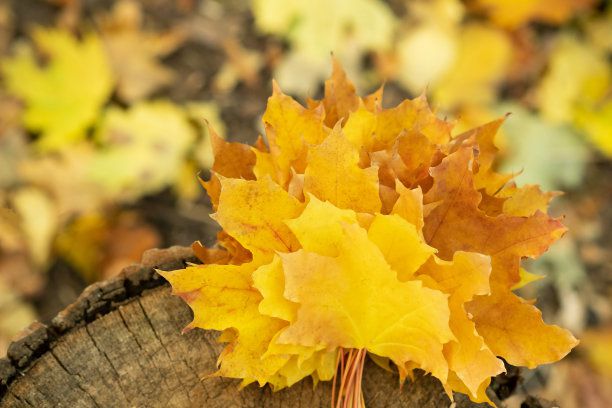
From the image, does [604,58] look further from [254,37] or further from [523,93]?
[254,37]

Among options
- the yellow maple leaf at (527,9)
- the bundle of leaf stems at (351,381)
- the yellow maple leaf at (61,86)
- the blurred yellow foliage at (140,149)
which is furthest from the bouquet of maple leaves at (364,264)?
the yellow maple leaf at (527,9)

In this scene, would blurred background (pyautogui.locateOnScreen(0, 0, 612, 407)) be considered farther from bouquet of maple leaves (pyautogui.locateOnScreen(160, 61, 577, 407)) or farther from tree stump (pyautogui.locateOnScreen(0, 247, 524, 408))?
bouquet of maple leaves (pyautogui.locateOnScreen(160, 61, 577, 407))

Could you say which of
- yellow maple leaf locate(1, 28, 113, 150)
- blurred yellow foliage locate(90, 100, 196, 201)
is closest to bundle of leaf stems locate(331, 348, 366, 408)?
blurred yellow foliage locate(90, 100, 196, 201)

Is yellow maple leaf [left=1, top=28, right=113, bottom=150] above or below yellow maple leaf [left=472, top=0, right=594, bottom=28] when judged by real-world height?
above

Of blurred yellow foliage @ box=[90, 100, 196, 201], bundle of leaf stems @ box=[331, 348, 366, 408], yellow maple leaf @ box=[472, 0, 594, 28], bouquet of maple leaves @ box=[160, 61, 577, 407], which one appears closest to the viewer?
bouquet of maple leaves @ box=[160, 61, 577, 407]

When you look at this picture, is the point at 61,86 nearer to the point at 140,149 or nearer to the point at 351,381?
the point at 140,149
